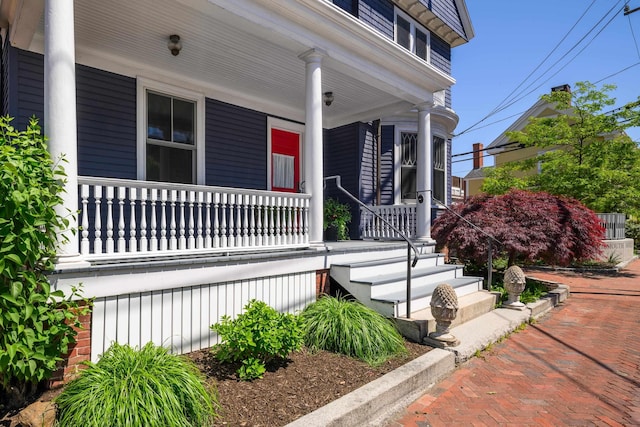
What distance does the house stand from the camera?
3.38 m

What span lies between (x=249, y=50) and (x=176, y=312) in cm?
387

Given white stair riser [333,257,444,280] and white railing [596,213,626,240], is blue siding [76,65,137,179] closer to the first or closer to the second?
white stair riser [333,257,444,280]

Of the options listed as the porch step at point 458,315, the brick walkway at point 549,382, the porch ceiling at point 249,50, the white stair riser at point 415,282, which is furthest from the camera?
the white stair riser at point 415,282

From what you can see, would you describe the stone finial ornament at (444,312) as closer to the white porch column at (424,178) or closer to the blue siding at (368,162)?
the white porch column at (424,178)

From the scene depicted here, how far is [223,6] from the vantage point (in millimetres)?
4188

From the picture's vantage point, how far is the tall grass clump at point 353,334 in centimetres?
379

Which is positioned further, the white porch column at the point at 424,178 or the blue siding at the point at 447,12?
the blue siding at the point at 447,12

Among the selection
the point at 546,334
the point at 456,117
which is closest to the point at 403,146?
the point at 456,117

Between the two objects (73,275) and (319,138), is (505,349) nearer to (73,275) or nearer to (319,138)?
(319,138)

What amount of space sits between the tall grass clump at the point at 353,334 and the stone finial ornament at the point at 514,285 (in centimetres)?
267

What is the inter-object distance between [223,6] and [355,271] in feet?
11.9

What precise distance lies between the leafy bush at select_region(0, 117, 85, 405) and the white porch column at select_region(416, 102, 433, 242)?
5.98m

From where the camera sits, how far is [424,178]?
24.2ft

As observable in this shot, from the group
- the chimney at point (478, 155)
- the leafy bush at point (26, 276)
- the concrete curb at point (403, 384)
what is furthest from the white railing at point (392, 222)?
the chimney at point (478, 155)
